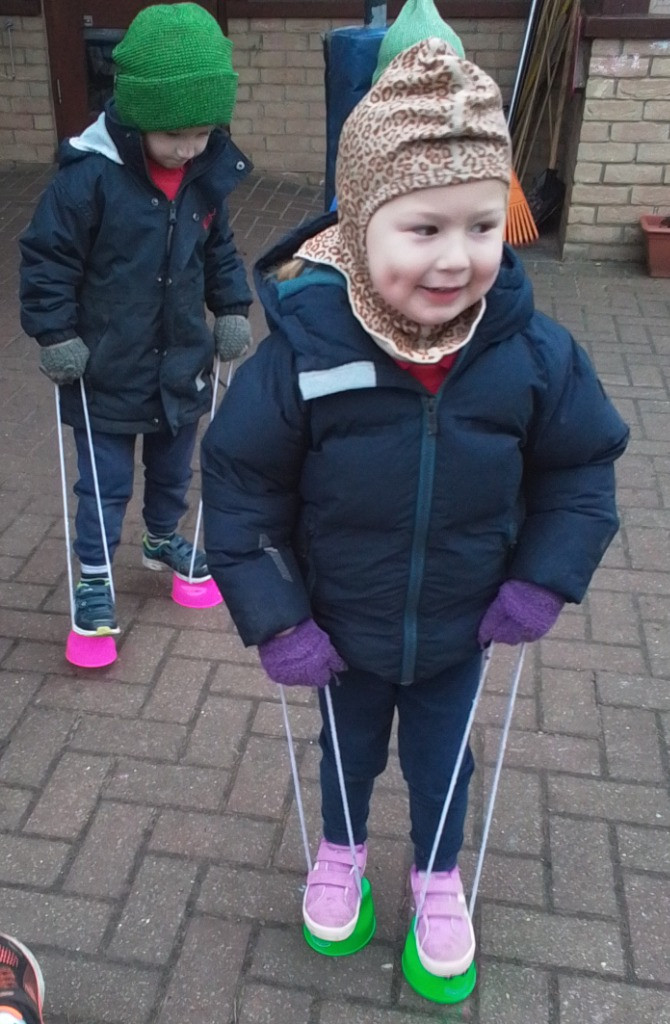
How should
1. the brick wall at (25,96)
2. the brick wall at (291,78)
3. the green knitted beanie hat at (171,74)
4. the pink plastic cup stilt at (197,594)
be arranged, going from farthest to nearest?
1. the brick wall at (25,96)
2. the brick wall at (291,78)
3. the pink plastic cup stilt at (197,594)
4. the green knitted beanie hat at (171,74)

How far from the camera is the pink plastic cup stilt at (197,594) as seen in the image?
10.9 ft

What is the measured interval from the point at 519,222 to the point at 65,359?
16.7ft

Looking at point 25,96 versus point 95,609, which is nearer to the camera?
point 95,609

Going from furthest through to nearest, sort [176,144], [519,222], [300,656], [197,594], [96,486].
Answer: [519,222] < [197,594] < [96,486] < [176,144] < [300,656]

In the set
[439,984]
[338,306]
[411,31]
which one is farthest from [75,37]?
[439,984]

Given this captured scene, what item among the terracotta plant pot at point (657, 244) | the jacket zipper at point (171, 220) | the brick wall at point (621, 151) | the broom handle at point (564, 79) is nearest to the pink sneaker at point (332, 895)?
the jacket zipper at point (171, 220)

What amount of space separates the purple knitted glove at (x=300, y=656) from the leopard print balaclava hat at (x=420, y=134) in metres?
0.53

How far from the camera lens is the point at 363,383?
1596 mm

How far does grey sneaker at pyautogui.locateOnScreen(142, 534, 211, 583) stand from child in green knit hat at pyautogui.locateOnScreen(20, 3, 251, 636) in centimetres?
33

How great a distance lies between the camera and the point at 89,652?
119 inches

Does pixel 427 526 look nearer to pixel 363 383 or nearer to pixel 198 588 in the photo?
pixel 363 383

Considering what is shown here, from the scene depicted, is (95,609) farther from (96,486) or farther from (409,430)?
(409,430)

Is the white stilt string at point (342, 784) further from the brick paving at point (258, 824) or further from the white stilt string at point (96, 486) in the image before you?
the white stilt string at point (96, 486)

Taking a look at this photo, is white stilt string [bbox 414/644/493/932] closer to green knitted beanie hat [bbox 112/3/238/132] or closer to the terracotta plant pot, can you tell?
green knitted beanie hat [bbox 112/3/238/132]
